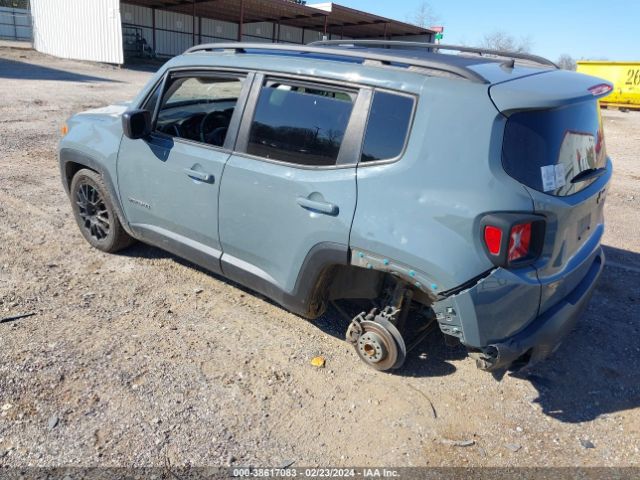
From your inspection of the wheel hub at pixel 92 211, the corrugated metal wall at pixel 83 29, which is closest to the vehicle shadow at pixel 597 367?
the wheel hub at pixel 92 211

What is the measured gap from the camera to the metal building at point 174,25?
998 inches

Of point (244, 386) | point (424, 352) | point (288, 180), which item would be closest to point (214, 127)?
point (288, 180)

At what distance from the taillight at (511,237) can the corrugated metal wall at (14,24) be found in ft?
149

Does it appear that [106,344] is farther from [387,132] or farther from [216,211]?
[387,132]

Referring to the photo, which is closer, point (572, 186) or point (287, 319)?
point (572, 186)

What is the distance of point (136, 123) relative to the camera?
373 cm

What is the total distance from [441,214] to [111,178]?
2.82m

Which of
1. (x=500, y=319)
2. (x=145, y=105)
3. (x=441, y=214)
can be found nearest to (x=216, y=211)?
(x=145, y=105)

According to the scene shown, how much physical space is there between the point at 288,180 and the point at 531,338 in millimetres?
1604

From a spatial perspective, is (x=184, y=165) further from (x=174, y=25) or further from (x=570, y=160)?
(x=174, y=25)

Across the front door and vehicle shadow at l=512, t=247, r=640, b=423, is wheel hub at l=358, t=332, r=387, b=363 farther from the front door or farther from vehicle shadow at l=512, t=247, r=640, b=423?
the front door

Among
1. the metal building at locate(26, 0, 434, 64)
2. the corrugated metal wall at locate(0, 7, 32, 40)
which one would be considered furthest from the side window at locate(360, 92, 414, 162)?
the corrugated metal wall at locate(0, 7, 32, 40)

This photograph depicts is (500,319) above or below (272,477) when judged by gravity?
above

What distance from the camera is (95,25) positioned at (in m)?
25.2
